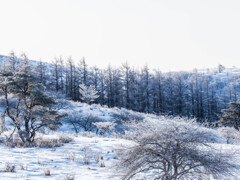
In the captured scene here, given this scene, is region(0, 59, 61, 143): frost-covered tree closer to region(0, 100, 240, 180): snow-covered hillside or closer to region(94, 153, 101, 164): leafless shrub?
region(0, 100, 240, 180): snow-covered hillside

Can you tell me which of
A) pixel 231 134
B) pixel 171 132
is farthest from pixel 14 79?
pixel 231 134

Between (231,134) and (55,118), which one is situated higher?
(55,118)

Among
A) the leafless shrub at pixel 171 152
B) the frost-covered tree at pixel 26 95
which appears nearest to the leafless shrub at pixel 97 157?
the leafless shrub at pixel 171 152

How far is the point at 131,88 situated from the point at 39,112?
38.3 metres

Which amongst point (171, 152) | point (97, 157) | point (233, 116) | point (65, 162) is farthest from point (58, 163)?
point (233, 116)

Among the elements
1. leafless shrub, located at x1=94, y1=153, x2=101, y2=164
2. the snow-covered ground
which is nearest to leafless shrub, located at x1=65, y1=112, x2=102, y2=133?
Result: the snow-covered ground

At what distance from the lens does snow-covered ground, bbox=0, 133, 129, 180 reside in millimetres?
5480

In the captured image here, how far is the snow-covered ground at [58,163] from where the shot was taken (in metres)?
5.48

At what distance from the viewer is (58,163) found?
691 centimetres

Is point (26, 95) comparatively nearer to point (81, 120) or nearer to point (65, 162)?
point (65, 162)

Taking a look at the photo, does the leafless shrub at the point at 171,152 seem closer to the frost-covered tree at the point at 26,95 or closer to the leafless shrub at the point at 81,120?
the frost-covered tree at the point at 26,95

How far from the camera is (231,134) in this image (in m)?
15.6

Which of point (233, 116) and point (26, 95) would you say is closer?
point (26, 95)

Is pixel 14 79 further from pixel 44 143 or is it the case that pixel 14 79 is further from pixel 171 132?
pixel 171 132
